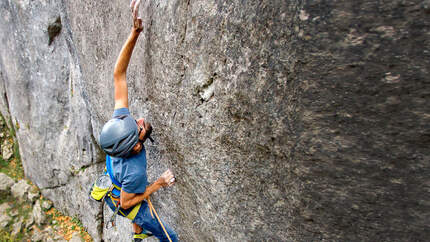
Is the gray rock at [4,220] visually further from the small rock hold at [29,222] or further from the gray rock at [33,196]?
the gray rock at [33,196]

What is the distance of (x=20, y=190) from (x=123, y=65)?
901cm

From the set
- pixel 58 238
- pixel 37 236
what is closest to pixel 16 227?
pixel 37 236

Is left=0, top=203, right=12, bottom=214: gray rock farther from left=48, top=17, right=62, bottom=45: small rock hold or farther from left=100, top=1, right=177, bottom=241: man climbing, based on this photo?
left=100, top=1, right=177, bottom=241: man climbing

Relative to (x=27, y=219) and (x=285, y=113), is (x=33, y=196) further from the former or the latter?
(x=285, y=113)

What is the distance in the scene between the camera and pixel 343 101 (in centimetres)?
158

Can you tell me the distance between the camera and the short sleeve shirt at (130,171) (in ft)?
9.53

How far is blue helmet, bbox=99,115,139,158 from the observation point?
2676 mm

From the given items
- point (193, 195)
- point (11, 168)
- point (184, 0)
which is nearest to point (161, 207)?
point (193, 195)

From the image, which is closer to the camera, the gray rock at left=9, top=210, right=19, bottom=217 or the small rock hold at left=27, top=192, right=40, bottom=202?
the gray rock at left=9, top=210, right=19, bottom=217

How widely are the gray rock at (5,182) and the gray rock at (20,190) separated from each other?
0.57 feet

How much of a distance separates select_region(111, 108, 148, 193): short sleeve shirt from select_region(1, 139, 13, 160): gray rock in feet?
35.3

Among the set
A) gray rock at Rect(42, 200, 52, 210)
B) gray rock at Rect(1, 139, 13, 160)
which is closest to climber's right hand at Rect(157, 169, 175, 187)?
gray rock at Rect(42, 200, 52, 210)

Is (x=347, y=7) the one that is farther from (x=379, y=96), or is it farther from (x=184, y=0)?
(x=184, y=0)

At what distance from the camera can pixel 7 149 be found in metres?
10.6
